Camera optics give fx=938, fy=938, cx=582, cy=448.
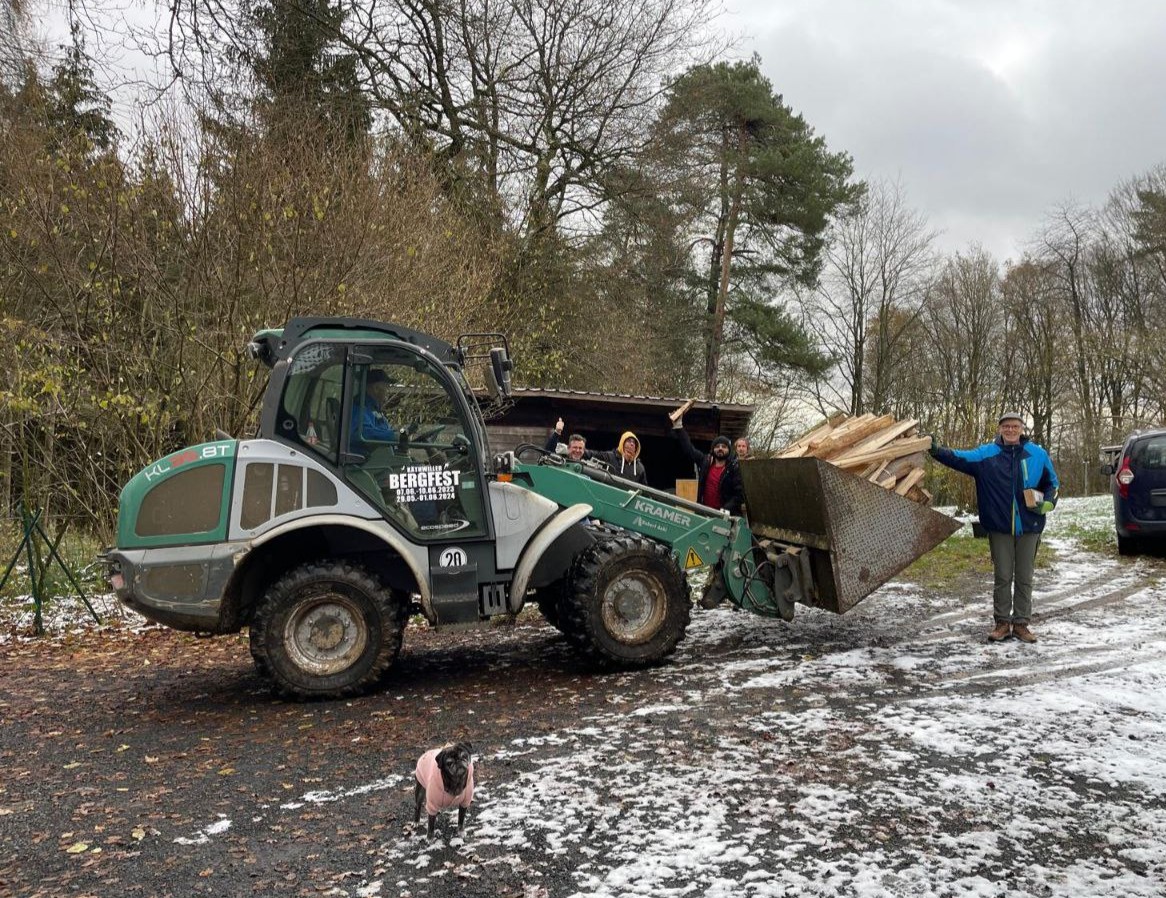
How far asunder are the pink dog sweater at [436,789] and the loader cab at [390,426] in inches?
98.5

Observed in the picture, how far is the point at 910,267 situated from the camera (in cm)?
3397

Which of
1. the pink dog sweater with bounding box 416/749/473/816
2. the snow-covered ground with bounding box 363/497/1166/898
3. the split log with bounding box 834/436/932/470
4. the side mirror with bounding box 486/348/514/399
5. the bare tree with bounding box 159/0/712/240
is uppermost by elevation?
the bare tree with bounding box 159/0/712/240

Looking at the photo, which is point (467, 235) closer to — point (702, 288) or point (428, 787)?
point (702, 288)

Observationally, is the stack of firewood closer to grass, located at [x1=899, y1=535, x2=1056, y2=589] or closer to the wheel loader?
the wheel loader

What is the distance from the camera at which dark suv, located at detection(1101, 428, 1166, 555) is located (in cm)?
1125

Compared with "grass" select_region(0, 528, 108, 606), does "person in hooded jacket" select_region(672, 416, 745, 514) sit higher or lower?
higher

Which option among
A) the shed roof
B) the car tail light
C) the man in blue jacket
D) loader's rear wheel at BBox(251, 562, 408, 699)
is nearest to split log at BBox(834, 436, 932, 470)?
the man in blue jacket

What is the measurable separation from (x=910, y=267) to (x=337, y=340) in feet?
103

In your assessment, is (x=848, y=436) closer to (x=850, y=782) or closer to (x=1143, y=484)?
(x=850, y=782)

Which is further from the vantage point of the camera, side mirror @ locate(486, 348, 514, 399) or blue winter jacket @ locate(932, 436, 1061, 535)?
blue winter jacket @ locate(932, 436, 1061, 535)

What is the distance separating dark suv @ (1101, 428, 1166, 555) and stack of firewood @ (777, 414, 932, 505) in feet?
16.7

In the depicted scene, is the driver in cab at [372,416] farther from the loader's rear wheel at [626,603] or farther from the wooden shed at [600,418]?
the wooden shed at [600,418]

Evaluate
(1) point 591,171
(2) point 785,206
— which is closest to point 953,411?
(2) point 785,206

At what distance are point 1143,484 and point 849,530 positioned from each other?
6625 millimetres
